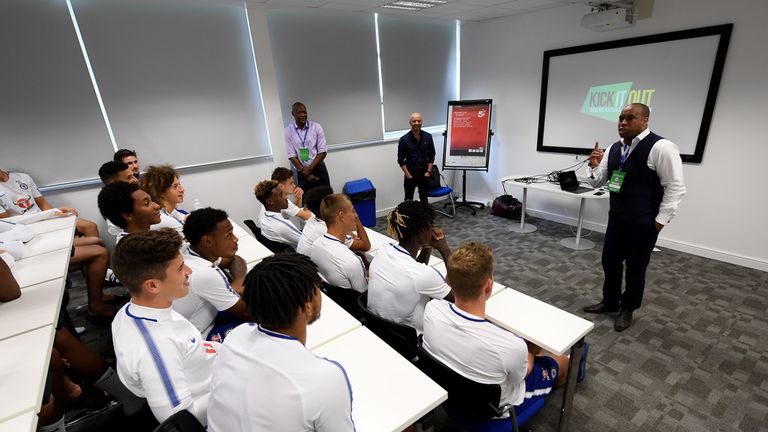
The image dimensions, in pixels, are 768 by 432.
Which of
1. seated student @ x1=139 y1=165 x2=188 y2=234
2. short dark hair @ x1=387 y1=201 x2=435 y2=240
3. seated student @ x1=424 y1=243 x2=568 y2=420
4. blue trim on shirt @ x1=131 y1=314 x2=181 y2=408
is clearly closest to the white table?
seated student @ x1=424 y1=243 x2=568 y2=420

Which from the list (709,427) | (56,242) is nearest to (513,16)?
(709,427)

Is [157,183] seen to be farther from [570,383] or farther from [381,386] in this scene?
[570,383]

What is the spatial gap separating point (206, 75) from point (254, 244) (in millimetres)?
2416

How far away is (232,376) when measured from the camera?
0.91m

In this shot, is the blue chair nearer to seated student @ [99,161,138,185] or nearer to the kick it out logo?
the kick it out logo

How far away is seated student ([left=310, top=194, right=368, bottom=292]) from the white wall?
12.6 feet

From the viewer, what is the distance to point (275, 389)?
2.83 feet

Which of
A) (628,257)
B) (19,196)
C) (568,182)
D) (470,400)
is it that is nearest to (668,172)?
(628,257)

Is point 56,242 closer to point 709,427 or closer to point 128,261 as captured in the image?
point 128,261

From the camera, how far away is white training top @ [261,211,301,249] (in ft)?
9.22

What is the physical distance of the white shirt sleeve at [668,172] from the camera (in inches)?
88.6

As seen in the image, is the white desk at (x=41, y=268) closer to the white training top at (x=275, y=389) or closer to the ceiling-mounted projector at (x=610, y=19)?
the white training top at (x=275, y=389)

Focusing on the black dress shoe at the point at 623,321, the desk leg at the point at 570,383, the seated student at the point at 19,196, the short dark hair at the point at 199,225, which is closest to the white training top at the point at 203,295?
the short dark hair at the point at 199,225

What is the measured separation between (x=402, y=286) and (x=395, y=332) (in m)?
0.22
